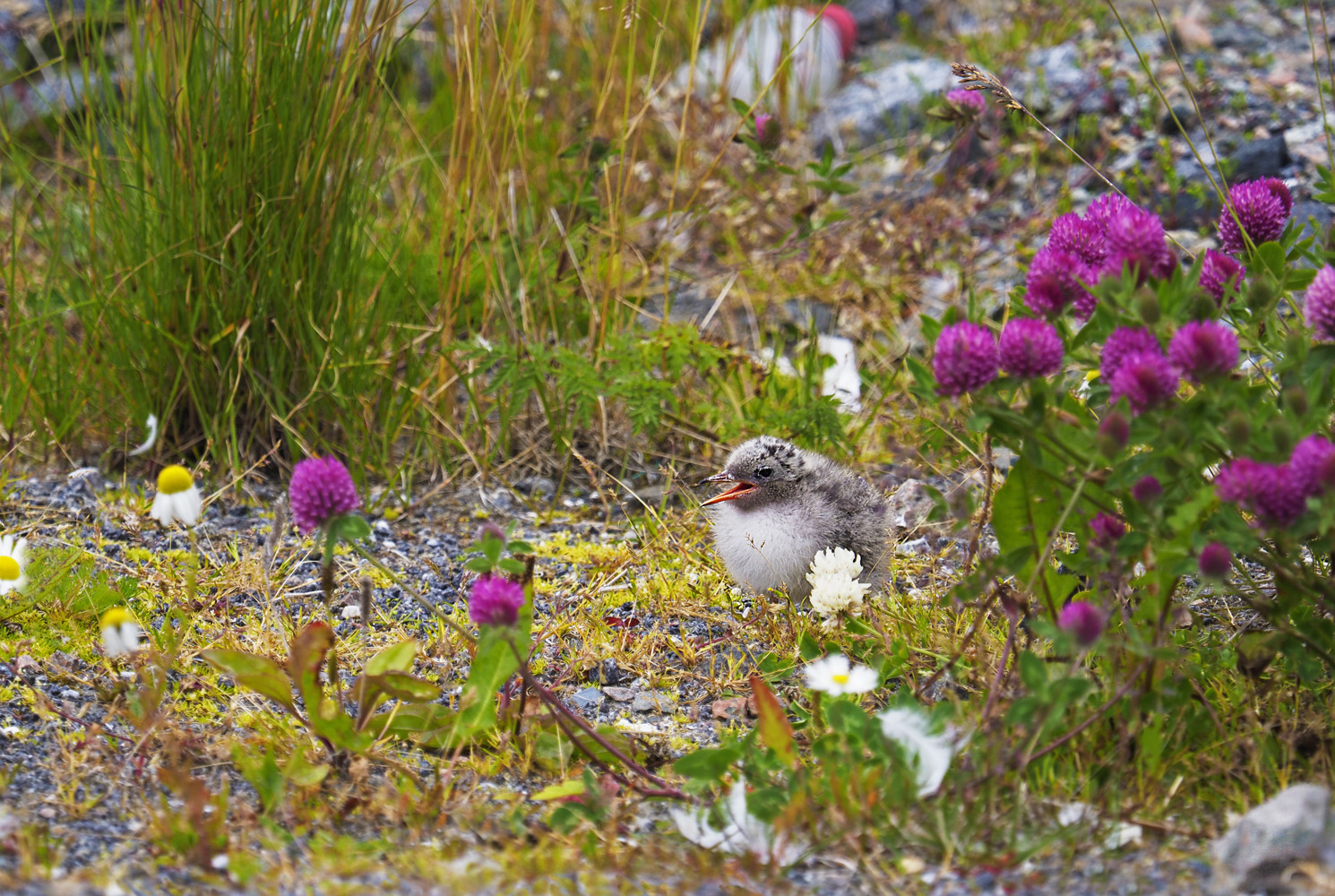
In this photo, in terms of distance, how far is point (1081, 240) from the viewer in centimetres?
238

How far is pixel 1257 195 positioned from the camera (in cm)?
247

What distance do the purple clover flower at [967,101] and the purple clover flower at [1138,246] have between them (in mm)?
1791

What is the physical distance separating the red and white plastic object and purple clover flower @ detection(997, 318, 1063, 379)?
3862mm

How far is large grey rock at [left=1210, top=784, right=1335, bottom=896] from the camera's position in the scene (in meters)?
1.93

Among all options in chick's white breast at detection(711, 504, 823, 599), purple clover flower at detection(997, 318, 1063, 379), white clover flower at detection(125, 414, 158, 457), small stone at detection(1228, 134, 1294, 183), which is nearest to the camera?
purple clover flower at detection(997, 318, 1063, 379)

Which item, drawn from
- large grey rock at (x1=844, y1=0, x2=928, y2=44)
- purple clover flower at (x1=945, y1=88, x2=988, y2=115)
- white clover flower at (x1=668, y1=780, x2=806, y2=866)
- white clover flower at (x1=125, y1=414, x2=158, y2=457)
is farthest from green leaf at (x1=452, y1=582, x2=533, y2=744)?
large grey rock at (x1=844, y1=0, x2=928, y2=44)

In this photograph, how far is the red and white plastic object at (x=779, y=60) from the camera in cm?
602

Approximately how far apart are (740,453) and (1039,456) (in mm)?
1384

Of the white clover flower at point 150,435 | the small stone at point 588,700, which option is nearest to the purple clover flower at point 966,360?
the small stone at point 588,700

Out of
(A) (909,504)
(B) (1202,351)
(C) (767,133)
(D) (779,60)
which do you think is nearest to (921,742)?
(B) (1202,351)

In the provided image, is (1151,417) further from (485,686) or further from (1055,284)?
(485,686)

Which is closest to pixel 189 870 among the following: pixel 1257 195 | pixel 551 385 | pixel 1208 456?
pixel 1208 456

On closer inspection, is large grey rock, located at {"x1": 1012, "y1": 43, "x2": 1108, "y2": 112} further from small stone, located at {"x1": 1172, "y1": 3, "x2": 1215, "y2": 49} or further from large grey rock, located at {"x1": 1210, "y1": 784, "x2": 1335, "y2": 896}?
large grey rock, located at {"x1": 1210, "y1": 784, "x2": 1335, "y2": 896}

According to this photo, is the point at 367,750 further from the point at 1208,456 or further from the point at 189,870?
the point at 1208,456
